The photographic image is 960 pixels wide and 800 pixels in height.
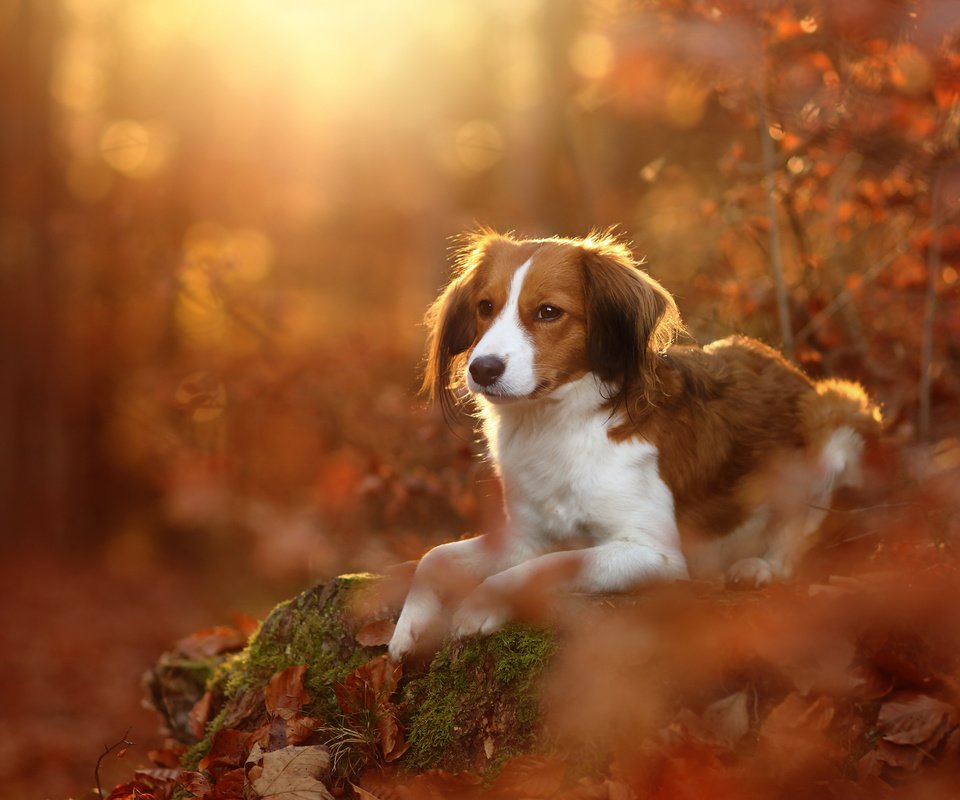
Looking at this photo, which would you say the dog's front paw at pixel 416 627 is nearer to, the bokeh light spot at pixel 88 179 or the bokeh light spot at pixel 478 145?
the bokeh light spot at pixel 478 145

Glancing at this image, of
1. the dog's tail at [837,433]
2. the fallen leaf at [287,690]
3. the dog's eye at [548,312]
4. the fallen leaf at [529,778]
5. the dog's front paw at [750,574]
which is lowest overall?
the fallen leaf at [287,690]

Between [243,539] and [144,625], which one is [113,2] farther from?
[144,625]

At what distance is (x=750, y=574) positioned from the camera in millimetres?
4703

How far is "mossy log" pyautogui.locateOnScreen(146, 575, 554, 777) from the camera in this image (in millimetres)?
3795

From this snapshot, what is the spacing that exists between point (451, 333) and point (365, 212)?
19.1m

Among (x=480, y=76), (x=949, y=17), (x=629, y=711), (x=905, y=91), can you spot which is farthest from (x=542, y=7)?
(x=629, y=711)

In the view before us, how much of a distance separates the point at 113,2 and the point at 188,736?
688 inches

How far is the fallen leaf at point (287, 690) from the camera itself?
14.2 feet

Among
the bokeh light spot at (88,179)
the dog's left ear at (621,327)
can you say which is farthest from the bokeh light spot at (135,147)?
the dog's left ear at (621,327)

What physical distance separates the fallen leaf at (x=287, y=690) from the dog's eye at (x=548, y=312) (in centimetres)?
175

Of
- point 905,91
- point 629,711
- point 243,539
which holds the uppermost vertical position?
point 905,91

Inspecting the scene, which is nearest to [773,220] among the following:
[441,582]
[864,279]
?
[864,279]

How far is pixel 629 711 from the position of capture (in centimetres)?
360

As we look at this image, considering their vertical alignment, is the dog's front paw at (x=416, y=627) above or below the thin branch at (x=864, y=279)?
below
